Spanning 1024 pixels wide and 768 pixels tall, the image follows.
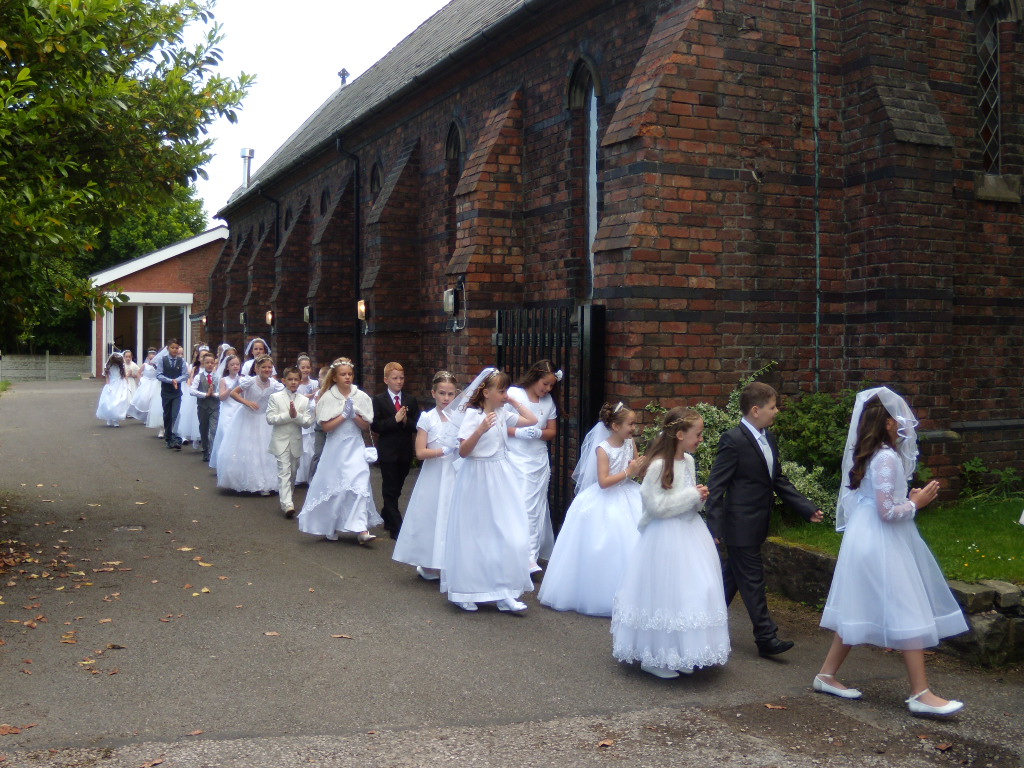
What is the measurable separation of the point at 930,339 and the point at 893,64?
9.04 feet

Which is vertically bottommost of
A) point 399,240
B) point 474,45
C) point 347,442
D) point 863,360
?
point 347,442

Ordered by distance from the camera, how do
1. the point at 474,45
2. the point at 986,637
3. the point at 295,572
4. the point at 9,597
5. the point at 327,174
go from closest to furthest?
the point at 986,637
the point at 9,597
the point at 295,572
the point at 474,45
the point at 327,174

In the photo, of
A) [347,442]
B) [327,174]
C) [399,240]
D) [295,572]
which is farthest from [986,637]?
[327,174]

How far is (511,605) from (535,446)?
1.83 metres

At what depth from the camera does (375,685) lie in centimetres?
601

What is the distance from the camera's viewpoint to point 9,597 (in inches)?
319

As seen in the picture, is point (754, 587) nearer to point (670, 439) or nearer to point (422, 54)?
point (670, 439)

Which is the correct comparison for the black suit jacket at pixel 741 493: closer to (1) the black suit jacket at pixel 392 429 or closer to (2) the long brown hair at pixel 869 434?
(2) the long brown hair at pixel 869 434

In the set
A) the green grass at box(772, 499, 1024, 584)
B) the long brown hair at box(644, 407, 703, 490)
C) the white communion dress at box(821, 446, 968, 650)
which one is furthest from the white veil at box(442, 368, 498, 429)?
the white communion dress at box(821, 446, 968, 650)

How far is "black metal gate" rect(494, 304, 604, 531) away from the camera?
10.0 meters

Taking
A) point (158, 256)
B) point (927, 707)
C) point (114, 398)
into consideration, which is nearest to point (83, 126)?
point (927, 707)

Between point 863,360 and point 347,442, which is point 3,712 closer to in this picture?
point 347,442

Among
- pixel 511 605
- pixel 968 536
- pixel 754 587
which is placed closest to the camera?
pixel 754 587

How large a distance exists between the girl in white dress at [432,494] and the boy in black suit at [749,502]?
2.67 meters
